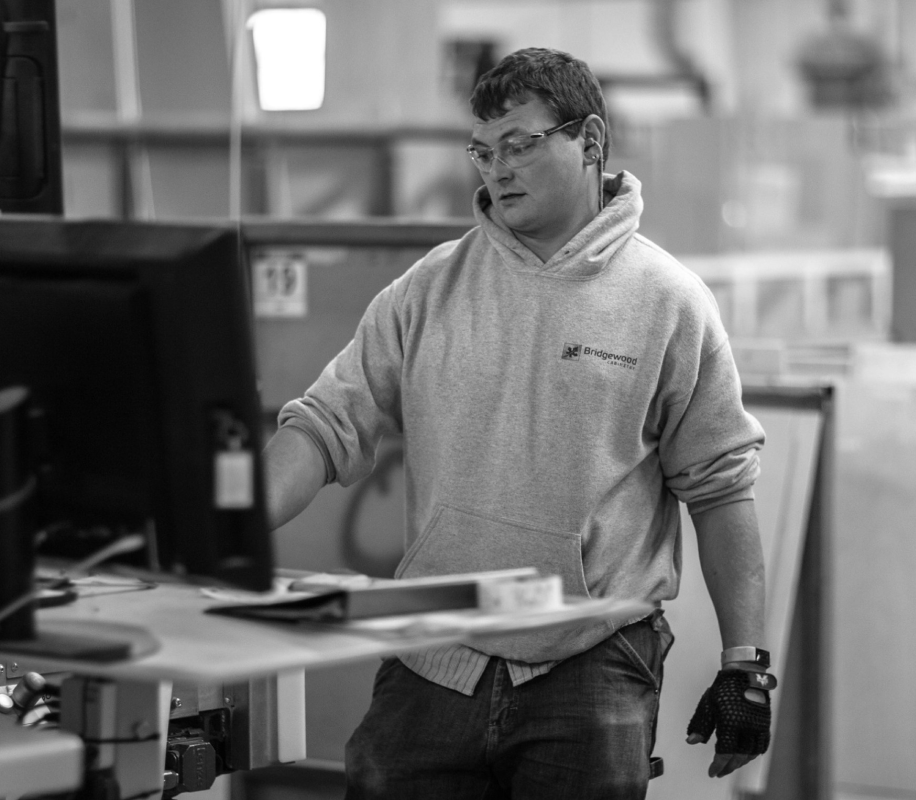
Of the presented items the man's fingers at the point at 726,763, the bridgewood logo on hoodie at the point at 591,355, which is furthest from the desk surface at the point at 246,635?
the man's fingers at the point at 726,763

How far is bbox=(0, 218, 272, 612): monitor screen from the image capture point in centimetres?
160

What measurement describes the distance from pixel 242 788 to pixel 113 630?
1.62 metres

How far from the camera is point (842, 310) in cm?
599

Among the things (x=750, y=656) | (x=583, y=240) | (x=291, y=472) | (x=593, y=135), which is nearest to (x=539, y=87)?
(x=593, y=135)

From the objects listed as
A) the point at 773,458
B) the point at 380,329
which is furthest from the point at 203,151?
the point at 380,329

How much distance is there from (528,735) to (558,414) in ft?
1.44

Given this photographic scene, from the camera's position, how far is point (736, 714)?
2182 mm

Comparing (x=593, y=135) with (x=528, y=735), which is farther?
(x=593, y=135)

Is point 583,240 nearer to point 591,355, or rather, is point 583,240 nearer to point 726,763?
point 591,355

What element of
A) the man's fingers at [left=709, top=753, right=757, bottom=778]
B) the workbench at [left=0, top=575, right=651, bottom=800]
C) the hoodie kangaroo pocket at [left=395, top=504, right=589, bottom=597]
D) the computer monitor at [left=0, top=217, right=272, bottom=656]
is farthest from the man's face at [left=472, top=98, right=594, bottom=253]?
the man's fingers at [left=709, top=753, right=757, bottom=778]

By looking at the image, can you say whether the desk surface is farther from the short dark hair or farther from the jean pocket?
the short dark hair

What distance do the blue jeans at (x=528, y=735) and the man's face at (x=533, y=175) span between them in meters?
0.59

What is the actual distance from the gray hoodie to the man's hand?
161mm

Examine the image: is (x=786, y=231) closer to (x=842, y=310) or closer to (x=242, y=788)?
(x=842, y=310)
